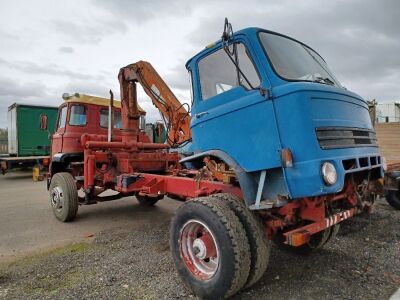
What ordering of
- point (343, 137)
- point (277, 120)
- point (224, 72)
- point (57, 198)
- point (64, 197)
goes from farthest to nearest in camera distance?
point (57, 198), point (64, 197), point (224, 72), point (343, 137), point (277, 120)

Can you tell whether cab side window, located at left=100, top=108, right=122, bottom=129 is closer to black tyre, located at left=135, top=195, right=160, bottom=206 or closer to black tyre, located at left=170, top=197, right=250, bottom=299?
black tyre, located at left=135, top=195, right=160, bottom=206

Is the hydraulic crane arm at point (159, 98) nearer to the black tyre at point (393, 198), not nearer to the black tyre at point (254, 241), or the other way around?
the black tyre at point (254, 241)

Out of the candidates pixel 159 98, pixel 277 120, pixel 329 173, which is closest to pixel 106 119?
pixel 159 98

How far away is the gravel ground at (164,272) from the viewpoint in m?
3.36

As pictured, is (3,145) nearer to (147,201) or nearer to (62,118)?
(62,118)

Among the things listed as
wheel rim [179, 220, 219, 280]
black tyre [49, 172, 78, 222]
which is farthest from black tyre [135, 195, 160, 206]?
wheel rim [179, 220, 219, 280]

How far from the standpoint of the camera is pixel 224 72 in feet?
12.3

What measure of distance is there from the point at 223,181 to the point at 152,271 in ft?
4.55

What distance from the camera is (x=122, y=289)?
3.49m

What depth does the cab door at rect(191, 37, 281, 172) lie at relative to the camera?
316cm

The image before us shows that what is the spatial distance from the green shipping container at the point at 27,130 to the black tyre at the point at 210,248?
13.9 meters

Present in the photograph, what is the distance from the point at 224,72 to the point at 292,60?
74cm

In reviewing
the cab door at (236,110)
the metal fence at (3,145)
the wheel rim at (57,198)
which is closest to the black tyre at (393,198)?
the cab door at (236,110)

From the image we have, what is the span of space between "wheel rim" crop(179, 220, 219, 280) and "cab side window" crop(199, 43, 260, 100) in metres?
1.51
